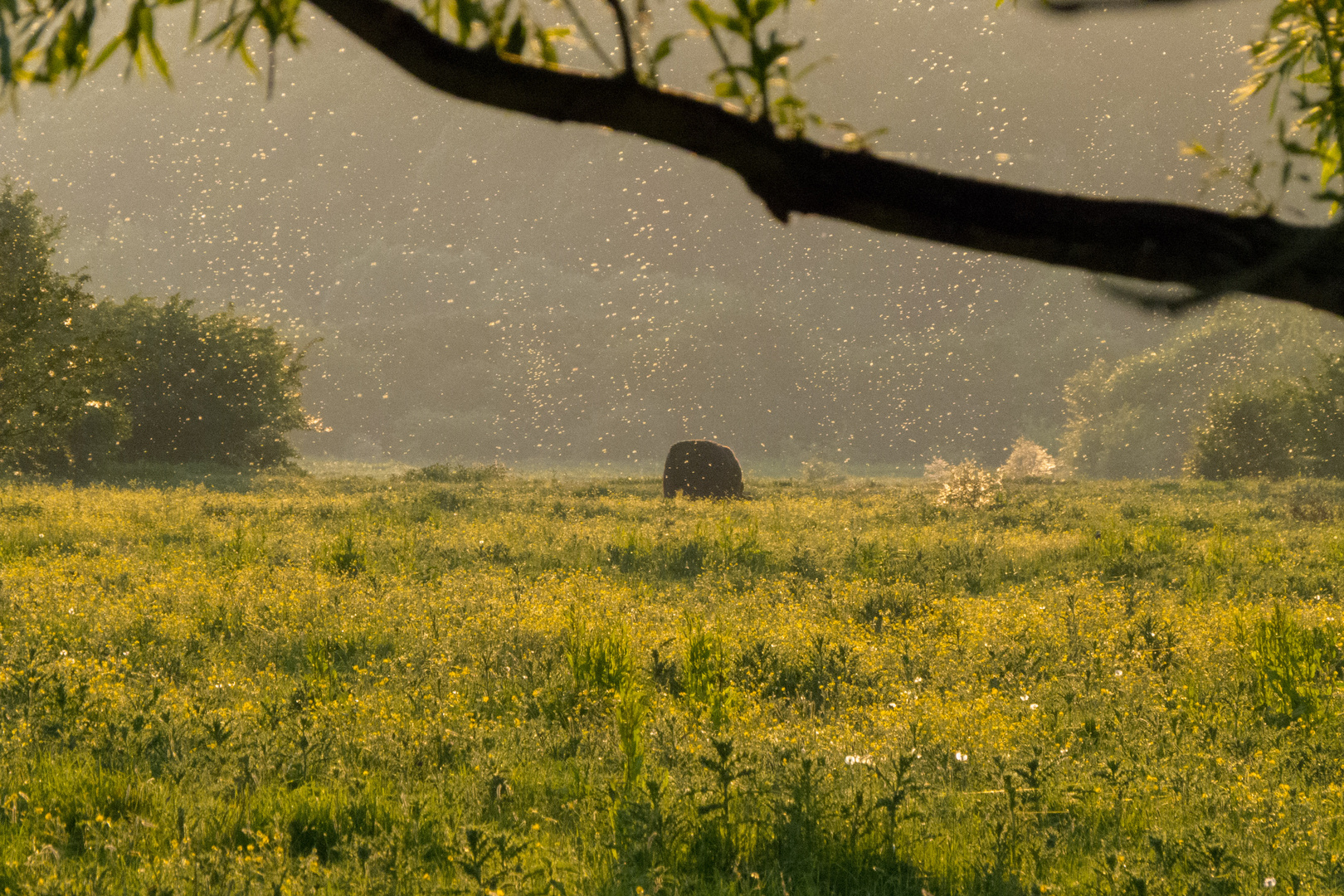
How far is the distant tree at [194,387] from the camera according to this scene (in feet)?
127

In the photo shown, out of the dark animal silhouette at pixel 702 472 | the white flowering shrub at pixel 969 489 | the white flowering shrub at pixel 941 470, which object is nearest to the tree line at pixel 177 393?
the dark animal silhouette at pixel 702 472

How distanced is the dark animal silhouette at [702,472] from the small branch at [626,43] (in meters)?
29.6

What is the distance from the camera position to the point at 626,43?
6.55 ft

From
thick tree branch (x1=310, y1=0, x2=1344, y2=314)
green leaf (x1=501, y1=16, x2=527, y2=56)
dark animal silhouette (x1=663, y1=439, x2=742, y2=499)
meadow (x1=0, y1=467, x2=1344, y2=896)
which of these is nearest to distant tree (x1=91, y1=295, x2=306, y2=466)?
dark animal silhouette (x1=663, y1=439, x2=742, y2=499)

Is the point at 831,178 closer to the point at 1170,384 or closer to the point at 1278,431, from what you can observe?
the point at 1278,431

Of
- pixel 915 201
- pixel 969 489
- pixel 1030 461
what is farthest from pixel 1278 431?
pixel 915 201

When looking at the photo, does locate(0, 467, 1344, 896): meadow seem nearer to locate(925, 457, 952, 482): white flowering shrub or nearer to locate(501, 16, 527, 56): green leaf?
locate(501, 16, 527, 56): green leaf

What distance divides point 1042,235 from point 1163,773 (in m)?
4.47

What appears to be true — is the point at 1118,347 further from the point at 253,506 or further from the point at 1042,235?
the point at 1042,235

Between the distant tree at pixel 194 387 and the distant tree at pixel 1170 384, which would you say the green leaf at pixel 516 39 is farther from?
the distant tree at pixel 1170 384

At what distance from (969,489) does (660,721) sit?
862 inches

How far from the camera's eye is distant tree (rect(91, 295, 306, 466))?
38.6 metres

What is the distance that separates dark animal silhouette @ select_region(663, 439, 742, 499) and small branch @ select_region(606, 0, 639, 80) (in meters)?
29.6

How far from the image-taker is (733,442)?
497 feet
